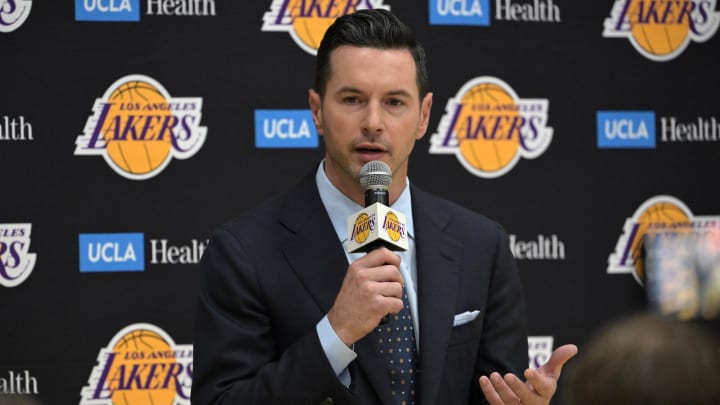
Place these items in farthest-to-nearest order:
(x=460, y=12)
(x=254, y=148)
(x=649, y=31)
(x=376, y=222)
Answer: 1. (x=649, y=31)
2. (x=460, y=12)
3. (x=254, y=148)
4. (x=376, y=222)

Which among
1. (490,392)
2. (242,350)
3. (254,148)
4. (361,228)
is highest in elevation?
(254,148)

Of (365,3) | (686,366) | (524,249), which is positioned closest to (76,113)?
(365,3)

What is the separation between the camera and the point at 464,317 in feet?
8.28

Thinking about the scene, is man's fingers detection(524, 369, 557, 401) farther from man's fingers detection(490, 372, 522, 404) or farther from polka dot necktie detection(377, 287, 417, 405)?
polka dot necktie detection(377, 287, 417, 405)

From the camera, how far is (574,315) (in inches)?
164

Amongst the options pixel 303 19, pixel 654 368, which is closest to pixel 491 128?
pixel 303 19

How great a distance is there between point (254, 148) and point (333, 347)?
184 centimetres

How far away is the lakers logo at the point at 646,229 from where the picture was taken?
4.20 meters

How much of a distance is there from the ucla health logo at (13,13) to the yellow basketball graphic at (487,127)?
178cm

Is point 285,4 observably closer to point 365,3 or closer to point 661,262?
point 365,3

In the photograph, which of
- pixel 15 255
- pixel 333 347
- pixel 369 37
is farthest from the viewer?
pixel 15 255

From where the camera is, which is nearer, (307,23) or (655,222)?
(307,23)

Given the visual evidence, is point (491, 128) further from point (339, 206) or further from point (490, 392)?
point (490, 392)

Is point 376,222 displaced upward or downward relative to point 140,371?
upward
